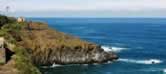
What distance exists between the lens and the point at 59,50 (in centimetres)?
11119

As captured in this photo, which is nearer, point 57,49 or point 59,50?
point 57,49

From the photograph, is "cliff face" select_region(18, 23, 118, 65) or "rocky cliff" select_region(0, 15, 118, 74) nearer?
"rocky cliff" select_region(0, 15, 118, 74)

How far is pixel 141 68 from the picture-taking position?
107 meters

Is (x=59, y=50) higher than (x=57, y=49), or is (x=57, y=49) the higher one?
(x=57, y=49)

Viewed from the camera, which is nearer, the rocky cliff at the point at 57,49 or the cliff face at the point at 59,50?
the rocky cliff at the point at 57,49

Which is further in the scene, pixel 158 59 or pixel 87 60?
pixel 158 59

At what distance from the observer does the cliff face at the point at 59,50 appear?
109 m

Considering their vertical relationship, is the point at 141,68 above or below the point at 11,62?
below

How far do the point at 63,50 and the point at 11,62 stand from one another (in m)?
61.2

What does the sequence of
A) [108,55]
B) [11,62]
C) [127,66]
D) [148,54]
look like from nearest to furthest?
1. [11,62]
2. [127,66]
3. [108,55]
4. [148,54]

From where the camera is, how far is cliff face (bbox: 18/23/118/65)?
358 ft

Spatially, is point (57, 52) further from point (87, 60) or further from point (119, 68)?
point (119, 68)

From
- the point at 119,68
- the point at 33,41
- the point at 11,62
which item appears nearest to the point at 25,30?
the point at 33,41

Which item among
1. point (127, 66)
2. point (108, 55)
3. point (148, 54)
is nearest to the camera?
point (127, 66)
